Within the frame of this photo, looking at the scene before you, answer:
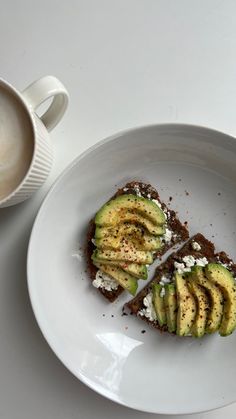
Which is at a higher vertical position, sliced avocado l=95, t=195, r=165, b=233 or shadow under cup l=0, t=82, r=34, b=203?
shadow under cup l=0, t=82, r=34, b=203

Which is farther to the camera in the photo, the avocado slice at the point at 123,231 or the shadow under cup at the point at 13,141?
the avocado slice at the point at 123,231

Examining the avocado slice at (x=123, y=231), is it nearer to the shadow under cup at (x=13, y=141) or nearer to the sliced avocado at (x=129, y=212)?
the sliced avocado at (x=129, y=212)

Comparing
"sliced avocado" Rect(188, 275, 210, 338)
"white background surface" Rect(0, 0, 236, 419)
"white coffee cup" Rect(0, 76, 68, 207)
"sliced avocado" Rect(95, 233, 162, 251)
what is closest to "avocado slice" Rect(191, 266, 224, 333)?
"sliced avocado" Rect(188, 275, 210, 338)

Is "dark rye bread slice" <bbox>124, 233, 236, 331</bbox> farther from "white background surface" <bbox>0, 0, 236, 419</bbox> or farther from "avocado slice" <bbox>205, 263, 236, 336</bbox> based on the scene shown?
"white background surface" <bbox>0, 0, 236, 419</bbox>

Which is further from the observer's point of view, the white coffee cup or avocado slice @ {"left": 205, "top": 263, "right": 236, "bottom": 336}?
avocado slice @ {"left": 205, "top": 263, "right": 236, "bottom": 336}

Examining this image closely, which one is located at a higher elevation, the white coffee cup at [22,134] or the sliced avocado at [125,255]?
the white coffee cup at [22,134]

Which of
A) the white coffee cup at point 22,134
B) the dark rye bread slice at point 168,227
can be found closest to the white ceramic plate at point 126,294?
the dark rye bread slice at point 168,227

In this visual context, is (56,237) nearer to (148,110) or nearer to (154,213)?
(154,213)
